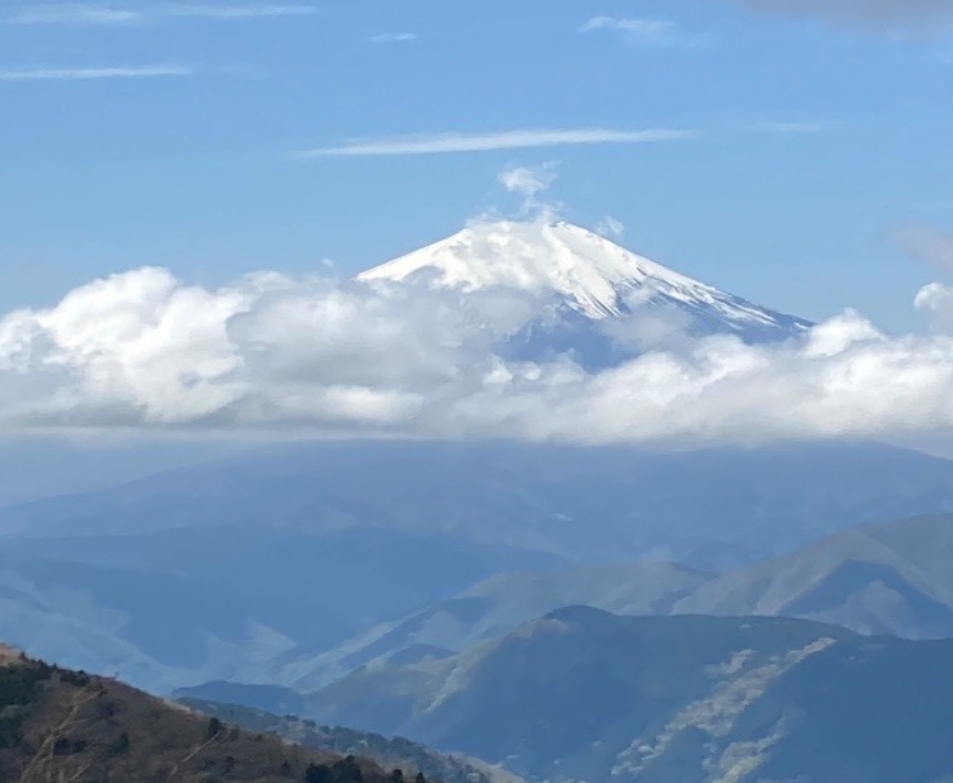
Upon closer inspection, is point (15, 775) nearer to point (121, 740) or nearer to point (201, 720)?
point (121, 740)

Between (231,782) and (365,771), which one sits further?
(365,771)

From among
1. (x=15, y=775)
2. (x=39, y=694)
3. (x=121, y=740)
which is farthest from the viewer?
(x=39, y=694)

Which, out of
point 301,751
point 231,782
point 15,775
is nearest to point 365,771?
point 301,751

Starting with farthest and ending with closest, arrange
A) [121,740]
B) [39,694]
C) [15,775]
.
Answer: [39,694], [121,740], [15,775]

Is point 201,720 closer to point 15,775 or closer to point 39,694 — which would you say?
point 39,694

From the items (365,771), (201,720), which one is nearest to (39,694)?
(201,720)

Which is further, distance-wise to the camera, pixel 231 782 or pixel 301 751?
pixel 301 751
